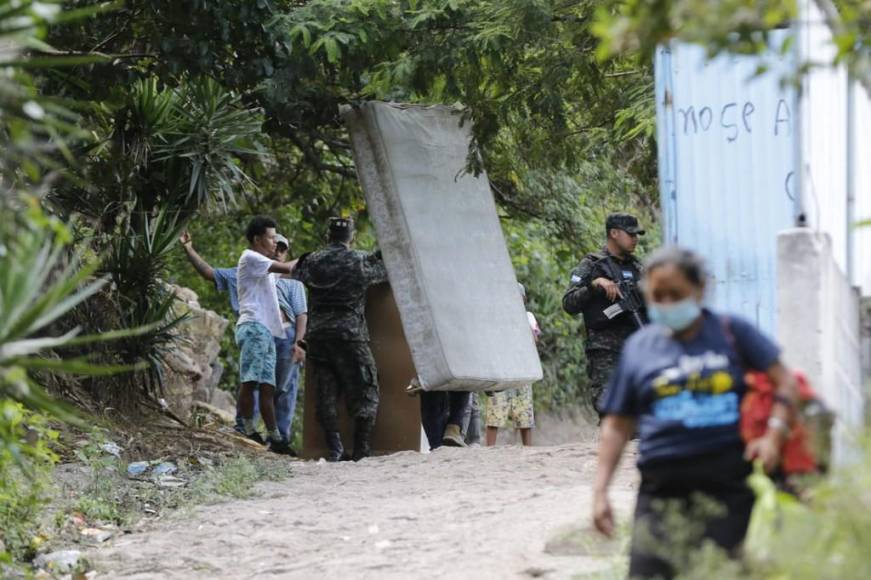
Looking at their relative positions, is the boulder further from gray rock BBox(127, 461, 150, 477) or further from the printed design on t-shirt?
the printed design on t-shirt

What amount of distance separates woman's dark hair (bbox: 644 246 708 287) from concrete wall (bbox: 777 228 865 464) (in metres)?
0.80

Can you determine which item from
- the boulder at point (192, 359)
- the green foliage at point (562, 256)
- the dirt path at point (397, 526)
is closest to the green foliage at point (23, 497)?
the dirt path at point (397, 526)

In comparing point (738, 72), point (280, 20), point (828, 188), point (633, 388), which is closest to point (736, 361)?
point (633, 388)

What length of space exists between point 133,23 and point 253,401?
3097 millimetres

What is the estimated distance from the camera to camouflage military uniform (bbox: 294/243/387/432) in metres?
12.2

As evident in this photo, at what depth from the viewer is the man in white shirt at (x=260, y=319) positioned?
12.6 meters

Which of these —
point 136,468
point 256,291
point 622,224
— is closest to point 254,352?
point 256,291

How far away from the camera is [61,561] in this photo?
320 inches

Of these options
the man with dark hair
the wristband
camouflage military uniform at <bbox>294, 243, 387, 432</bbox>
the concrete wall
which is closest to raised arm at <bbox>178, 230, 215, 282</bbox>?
the man with dark hair

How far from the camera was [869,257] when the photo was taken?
6918 mm

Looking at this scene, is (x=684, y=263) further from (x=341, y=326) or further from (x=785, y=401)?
(x=341, y=326)

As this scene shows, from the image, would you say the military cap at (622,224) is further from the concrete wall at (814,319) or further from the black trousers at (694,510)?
the black trousers at (694,510)

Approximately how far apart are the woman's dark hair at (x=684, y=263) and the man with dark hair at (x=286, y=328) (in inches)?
327

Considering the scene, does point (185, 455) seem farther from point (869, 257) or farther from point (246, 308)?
point (869, 257)
